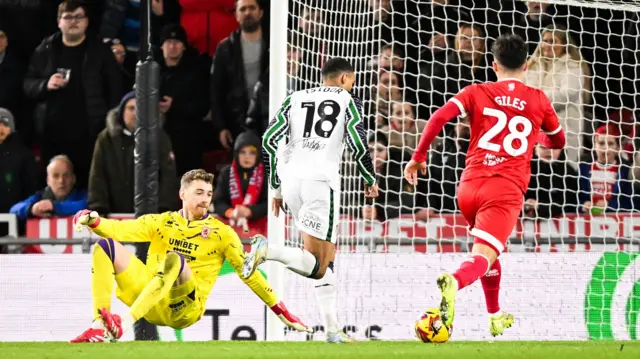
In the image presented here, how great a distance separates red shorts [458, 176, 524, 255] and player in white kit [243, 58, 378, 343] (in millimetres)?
702

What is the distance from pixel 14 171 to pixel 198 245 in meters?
4.56

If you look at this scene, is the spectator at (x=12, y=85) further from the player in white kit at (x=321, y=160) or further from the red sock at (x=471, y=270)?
the red sock at (x=471, y=270)

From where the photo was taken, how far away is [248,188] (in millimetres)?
11062

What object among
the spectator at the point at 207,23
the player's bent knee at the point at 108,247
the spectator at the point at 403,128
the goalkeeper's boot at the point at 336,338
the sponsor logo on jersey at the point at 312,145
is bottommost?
the goalkeeper's boot at the point at 336,338

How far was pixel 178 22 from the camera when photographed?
40.8 ft

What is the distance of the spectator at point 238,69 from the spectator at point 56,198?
1.60m

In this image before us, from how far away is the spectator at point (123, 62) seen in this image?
39.5ft

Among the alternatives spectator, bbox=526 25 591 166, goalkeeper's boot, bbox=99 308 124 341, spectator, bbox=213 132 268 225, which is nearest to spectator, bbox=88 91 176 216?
spectator, bbox=213 132 268 225

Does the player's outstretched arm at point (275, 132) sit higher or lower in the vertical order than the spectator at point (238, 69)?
lower

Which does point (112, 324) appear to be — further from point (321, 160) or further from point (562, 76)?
point (562, 76)

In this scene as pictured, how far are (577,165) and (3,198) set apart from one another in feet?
18.1

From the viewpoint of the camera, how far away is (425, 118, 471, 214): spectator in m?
10.8

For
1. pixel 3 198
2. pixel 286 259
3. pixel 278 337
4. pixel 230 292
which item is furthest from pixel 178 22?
pixel 286 259

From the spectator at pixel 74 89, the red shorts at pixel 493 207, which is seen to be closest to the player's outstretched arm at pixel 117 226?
the red shorts at pixel 493 207
